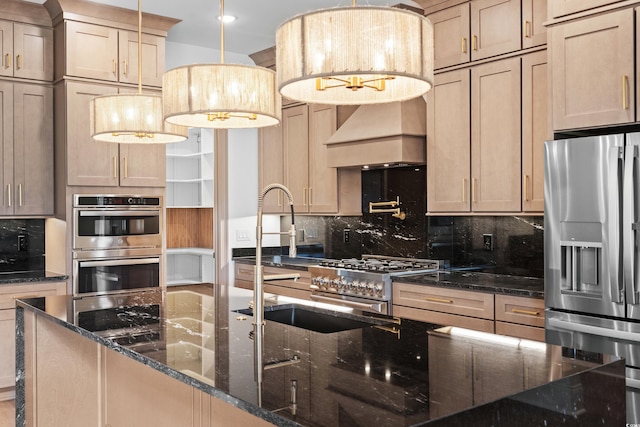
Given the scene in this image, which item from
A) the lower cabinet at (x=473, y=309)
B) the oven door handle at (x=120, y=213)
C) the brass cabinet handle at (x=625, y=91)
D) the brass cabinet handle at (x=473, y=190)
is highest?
the brass cabinet handle at (x=625, y=91)

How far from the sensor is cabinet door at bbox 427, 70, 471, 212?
413cm

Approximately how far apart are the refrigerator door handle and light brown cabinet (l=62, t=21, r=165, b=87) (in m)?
3.61

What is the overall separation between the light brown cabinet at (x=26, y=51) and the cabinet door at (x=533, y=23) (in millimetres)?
3551

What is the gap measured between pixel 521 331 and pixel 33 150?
381 centimetres

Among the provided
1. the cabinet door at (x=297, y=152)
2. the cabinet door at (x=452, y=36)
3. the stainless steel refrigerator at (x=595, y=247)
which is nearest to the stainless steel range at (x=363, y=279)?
the cabinet door at (x=297, y=152)

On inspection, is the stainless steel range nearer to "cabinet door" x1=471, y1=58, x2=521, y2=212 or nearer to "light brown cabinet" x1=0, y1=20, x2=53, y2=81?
"cabinet door" x1=471, y1=58, x2=521, y2=212

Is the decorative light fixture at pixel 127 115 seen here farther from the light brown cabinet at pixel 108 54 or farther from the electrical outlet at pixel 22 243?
the electrical outlet at pixel 22 243

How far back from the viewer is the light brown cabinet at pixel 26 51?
14.9 feet

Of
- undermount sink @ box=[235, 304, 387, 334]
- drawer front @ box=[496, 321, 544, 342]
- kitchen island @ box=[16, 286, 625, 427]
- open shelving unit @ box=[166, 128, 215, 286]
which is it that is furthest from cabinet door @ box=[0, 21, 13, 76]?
drawer front @ box=[496, 321, 544, 342]

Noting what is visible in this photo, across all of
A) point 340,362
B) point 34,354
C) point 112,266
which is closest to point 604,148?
point 340,362

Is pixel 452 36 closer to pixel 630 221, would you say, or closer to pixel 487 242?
pixel 487 242

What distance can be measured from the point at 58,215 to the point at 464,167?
3133 millimetres

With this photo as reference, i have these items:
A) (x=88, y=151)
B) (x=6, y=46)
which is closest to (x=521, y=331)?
(x=88, y=151)

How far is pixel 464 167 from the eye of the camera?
4137 mm
